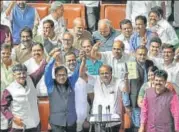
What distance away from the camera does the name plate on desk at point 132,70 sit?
8914 millimetres

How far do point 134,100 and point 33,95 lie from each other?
49.9 inches

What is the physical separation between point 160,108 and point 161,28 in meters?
2.60

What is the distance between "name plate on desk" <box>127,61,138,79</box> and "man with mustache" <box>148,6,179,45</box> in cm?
176

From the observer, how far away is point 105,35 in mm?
10320

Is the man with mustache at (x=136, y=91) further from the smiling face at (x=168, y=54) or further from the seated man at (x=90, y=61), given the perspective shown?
the seated man at (x=90, y=61)

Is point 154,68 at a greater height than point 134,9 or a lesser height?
lesser

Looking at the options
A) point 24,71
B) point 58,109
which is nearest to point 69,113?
point 58,109

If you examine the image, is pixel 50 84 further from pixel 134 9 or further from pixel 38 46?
pixel 134 9

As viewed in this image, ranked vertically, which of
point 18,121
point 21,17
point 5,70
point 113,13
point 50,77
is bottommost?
point 18,121

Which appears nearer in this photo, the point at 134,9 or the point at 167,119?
the point at 167,119

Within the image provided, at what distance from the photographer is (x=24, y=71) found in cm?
866

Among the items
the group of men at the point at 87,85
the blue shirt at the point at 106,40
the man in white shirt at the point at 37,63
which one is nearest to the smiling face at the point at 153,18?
the blue shirt at the point at 106,40

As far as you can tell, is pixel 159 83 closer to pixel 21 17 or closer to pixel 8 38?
pixel 8 38

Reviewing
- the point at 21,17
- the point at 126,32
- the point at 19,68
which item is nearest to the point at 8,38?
the point at 21,17
